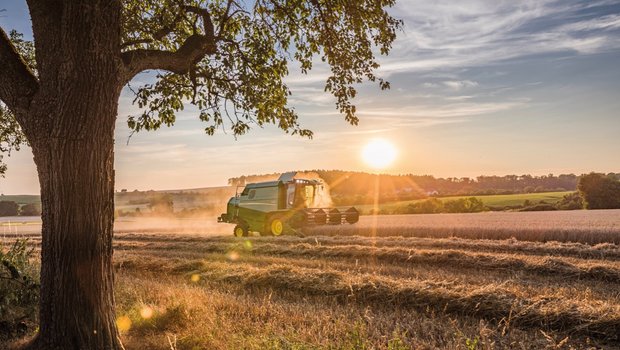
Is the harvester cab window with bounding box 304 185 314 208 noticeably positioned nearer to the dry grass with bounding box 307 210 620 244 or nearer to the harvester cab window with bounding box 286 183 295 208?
the harvester cab window with bounding box 286 183 295 208

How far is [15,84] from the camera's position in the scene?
497 cm

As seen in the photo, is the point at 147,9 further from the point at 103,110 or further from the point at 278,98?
the point at 103,110

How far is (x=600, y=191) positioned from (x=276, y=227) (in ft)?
69.7

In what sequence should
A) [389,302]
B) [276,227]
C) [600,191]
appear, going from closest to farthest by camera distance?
[389,302] → [276,227] → [600,191]

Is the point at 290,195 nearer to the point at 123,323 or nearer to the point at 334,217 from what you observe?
the point at 334,217

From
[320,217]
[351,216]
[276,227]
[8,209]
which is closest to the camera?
[320,217]

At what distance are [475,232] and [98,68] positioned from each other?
634 inches

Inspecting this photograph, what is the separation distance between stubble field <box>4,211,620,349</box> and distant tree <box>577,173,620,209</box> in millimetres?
16245

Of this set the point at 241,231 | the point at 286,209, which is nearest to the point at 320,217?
the point at 286,209

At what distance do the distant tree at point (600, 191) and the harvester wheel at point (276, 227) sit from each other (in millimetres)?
20696

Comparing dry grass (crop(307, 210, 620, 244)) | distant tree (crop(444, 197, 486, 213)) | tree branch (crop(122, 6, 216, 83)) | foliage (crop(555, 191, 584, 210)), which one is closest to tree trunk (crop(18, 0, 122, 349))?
tree branch (crop(122, 6, 216, 83))

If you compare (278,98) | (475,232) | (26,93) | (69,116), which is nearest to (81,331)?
(69,116)

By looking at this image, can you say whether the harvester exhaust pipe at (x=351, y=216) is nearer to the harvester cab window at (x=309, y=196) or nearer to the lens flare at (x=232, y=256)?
the harvester cab window at (x=309, y=196)

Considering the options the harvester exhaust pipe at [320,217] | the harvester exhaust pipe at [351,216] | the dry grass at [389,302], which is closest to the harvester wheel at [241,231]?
the harvester exhaust pipe at [320,217]
